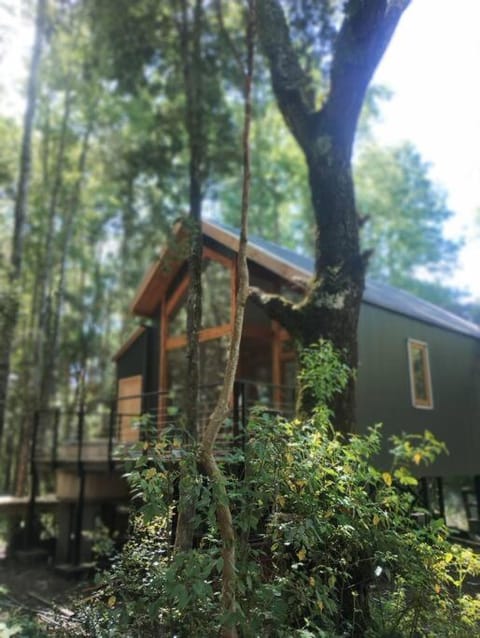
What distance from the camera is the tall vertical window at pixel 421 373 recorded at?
9.41 meters

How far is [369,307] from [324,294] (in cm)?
247

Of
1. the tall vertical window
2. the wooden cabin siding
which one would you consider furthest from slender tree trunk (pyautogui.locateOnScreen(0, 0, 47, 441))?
the tall vertical window

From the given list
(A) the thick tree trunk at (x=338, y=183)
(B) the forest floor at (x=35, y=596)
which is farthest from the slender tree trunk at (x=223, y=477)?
(A) the thick tree trunk at (x=338, y=183)

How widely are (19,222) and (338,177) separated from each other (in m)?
7.25

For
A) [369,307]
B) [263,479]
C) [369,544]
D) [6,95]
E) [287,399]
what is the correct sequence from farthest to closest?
[6,95], [287,399], [369,307], [369,544], [263,479]

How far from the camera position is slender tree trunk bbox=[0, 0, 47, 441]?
9.23m

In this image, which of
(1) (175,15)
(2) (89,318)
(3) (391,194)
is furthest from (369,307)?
(3) (391,194)

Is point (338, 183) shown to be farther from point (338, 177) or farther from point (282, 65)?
point (282, 65)

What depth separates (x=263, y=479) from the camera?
3.48 metres

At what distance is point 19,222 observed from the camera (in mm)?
10828

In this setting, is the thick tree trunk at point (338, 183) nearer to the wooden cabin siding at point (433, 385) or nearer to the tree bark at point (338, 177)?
the tree bark at point (338, 177)

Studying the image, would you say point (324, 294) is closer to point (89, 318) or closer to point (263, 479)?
point (263, 479)

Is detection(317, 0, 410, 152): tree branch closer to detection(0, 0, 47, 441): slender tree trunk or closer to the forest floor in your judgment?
the forest floor

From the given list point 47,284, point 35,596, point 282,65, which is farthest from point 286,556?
point 47,284
